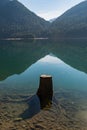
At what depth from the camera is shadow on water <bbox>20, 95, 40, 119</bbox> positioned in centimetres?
1431

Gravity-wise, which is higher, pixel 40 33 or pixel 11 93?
pixel 40 33

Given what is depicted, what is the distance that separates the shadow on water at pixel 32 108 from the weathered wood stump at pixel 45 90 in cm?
38

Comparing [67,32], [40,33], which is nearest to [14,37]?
[40,33]

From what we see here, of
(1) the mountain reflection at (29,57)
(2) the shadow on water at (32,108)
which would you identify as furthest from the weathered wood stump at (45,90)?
(1) the mountain reflection at (29,57)

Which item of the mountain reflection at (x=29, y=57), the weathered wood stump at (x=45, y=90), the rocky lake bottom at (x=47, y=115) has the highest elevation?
the mountain reflection at (x=29, y=57)

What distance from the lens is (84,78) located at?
27.0 m

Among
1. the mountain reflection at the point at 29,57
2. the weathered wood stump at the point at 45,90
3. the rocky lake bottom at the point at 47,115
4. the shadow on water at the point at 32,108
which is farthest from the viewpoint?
the mountain reflection at the point at 29,57

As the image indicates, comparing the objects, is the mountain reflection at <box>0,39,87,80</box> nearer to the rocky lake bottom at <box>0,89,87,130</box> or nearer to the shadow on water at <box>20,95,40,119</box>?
the rocky lake bottom at <box>0,89,87,130</box>

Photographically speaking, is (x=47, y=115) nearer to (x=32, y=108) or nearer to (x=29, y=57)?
(x=32, y=108)

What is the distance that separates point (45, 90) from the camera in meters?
16.1

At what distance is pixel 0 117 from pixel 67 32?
18278 centimetres

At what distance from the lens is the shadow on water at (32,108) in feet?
47.0

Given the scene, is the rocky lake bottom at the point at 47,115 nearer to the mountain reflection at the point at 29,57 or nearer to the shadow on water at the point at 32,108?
the shadow on water at the point at 32,108

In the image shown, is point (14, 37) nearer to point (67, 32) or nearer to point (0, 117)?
point (67, 32)
